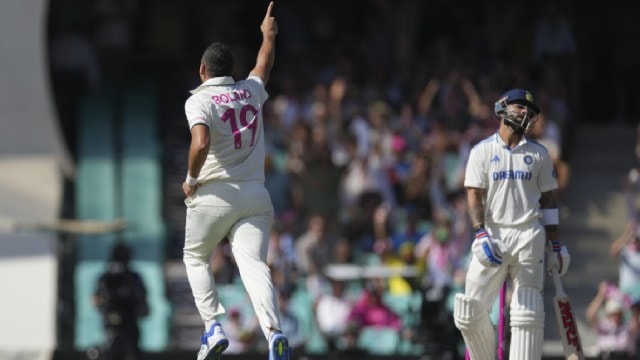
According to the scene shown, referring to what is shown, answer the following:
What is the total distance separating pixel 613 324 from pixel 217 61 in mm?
6983

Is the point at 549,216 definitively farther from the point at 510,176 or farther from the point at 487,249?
the point at 487,249

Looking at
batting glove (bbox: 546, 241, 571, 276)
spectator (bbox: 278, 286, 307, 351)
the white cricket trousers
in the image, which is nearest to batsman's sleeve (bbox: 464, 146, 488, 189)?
batting glove (bbox: 546, 241, 571, 276)

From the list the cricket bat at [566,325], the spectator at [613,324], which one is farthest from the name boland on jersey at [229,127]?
the spectator at [613,324]

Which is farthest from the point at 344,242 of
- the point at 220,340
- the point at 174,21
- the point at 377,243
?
the point at 220,340

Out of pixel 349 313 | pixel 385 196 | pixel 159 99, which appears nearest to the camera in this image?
pixel 349 313

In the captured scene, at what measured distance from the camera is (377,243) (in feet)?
63.2

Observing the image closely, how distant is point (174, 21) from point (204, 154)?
11966 mm

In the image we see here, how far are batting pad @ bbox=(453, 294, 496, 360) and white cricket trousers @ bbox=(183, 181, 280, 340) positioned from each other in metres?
1.57

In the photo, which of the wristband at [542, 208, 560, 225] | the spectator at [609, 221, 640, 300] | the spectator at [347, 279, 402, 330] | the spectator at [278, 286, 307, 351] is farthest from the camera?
the spectator at [347, 279, 402, 330]

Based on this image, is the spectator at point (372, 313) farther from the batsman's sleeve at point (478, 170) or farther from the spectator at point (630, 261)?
the batsman's sleeve at point (478, 170)

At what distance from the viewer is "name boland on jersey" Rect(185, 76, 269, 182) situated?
1184 cm

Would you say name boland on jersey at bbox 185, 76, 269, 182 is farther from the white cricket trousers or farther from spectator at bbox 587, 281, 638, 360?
spectator at bbox 587, 281, 638, 360

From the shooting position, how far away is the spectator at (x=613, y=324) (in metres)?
17.4

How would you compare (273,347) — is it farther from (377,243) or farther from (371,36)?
(371,36)
